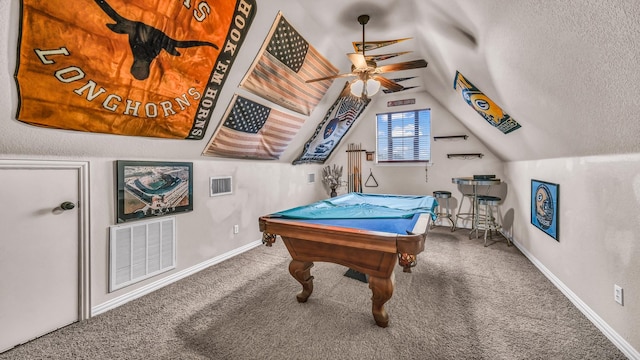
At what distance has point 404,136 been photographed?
219 inches

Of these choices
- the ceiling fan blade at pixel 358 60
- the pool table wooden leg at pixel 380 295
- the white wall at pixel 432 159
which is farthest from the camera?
the white wall at pixel 432 159

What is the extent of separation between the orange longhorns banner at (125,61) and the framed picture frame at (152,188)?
14.7 inches

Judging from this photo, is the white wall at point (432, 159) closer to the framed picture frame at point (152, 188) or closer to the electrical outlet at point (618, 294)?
the electrical outlet at point (618, 294)

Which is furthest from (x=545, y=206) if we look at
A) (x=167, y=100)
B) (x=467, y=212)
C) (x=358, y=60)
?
(x=167, y=100)

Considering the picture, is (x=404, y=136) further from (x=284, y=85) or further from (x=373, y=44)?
(x=284, y=85)

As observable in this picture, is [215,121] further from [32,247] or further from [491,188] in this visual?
[491,188]

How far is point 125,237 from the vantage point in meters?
2.30

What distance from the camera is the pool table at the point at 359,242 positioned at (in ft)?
5.21

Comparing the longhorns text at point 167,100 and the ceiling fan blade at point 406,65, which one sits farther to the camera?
the ceiling fan blade at point 406,65

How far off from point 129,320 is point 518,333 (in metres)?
3.04

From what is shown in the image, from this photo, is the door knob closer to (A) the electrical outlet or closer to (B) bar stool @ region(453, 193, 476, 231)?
(A) the electrical outlet

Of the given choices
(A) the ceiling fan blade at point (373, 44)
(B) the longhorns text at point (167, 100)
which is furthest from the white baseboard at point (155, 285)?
(A) the ceiling fan blade at point (373, 44)

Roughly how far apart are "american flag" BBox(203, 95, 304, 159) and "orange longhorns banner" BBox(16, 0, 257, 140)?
43 cm

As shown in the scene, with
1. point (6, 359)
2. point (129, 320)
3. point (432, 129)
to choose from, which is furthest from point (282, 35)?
point (432, 129)
